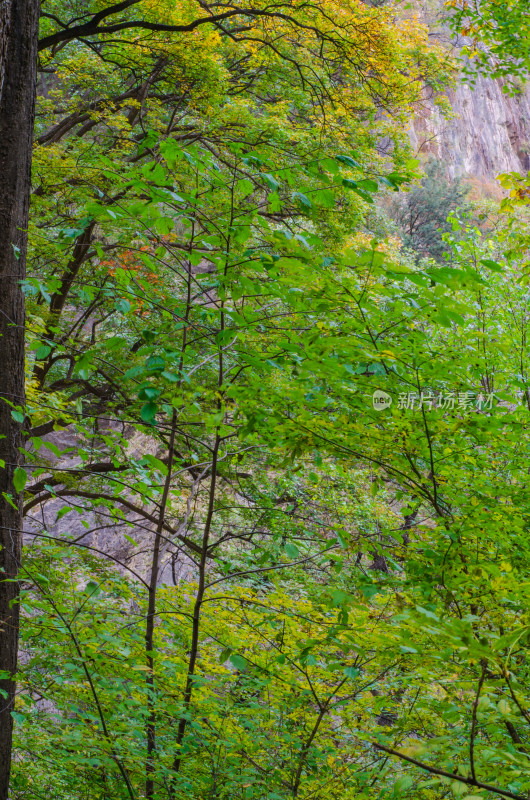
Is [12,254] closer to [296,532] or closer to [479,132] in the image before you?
[296,532]

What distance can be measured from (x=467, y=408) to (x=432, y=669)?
1.16 meters

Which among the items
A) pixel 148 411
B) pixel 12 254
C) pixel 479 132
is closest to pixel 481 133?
pixel 479 132

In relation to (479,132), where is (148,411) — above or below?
below

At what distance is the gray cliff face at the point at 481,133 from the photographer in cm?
3128

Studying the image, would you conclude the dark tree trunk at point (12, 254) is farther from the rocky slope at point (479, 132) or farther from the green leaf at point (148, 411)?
the rocky slope at point (479, 132)

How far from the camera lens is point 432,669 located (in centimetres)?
254
